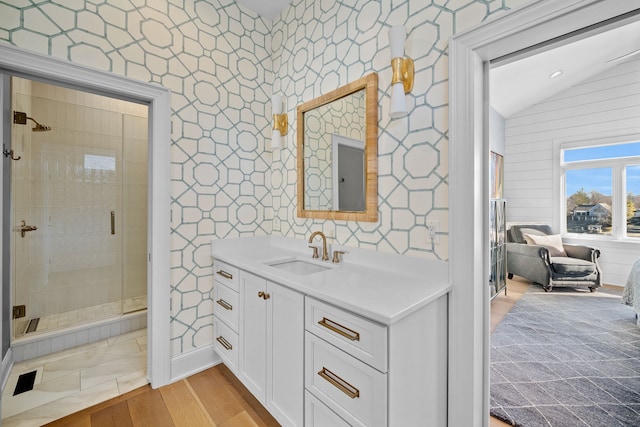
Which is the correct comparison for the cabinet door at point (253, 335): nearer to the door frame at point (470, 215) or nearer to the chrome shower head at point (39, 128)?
the door frame at point (470, 215)

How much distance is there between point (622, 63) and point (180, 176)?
6.43 m

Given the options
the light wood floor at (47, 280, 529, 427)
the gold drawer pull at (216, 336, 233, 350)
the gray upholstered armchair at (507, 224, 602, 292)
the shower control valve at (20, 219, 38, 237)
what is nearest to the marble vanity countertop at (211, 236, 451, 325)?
the gold drawer pull at (216, 336, 233, 350)

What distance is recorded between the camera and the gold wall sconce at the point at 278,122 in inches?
89.7

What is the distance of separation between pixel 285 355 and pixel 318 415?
11.7 inches

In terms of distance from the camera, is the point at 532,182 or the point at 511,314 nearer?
the point at 511,314

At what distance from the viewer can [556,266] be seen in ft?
13.0

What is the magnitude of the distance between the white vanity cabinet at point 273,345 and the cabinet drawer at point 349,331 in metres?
0.08

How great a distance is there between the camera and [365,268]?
5.34 feet

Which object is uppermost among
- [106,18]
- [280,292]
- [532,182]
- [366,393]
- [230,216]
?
[106,18]

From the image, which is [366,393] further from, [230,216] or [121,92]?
[121,92]

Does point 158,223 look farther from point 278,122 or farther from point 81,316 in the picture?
point 81,316

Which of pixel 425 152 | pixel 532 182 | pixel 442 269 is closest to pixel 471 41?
pixel 425 152

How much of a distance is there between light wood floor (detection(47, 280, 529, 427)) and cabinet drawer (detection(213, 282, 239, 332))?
0.44m

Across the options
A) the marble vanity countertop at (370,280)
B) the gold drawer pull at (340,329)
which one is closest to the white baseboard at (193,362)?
the marble vanity countertop at (370,280)
